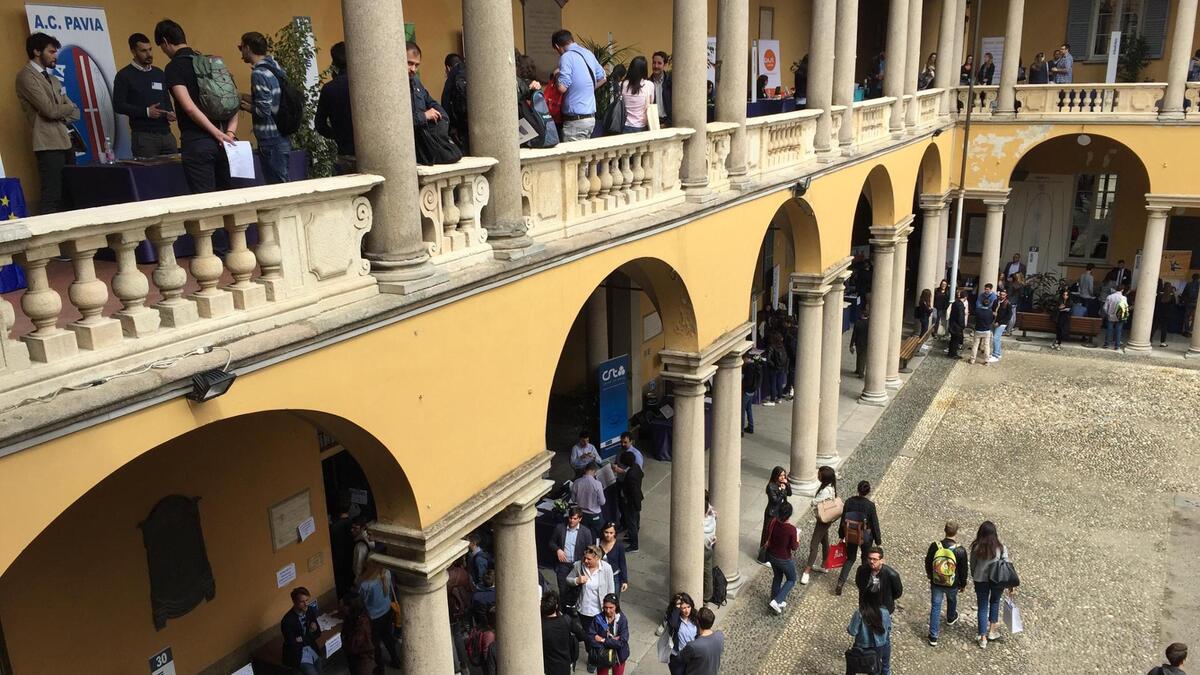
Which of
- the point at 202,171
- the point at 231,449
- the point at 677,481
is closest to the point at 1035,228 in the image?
the point at 677,481

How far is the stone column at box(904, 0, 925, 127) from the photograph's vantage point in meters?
17.8

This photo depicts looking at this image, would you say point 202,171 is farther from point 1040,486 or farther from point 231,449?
point 1040,486

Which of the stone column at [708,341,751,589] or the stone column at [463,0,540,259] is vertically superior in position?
the stone column at [463,0,540,259]

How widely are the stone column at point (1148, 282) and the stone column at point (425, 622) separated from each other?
67.8 feet

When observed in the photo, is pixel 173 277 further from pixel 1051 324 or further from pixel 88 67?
pixel 1051 324

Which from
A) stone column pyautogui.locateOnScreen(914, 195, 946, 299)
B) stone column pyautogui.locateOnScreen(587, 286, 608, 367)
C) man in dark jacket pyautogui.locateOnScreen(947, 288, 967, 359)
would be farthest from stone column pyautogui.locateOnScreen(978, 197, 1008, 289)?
stone column pyautogui.locateOnScreen(587, 286, 608, 367)

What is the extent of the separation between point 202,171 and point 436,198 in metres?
1.54

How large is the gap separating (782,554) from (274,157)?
309 inches

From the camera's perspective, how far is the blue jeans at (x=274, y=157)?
670 cm

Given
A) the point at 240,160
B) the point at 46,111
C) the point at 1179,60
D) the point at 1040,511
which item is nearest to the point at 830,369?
the point at 1040,511

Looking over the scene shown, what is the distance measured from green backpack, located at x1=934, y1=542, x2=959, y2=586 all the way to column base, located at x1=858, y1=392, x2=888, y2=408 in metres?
8.40

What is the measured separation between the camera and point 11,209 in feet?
20.5

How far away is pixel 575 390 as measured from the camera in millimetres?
17844

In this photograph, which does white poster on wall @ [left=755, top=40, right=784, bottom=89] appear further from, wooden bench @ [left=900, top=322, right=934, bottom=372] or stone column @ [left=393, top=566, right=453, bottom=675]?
stone column @ [left=393, top=566, right=453, bottom=675]
